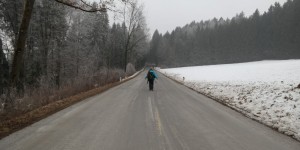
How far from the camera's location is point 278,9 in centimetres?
8431

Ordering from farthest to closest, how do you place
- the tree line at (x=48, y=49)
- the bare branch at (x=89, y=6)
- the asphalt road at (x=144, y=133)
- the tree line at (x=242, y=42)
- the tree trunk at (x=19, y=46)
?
the tree line at (x=242, y=42)
the tree line at (x=48, y=49)
the bare branch at (x=89, y=6)
the tree trunk at (x=19, y=46)
the asphalt road at (x=144, y=133)

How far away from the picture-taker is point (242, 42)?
9050 centimetres

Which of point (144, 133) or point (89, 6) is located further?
point (89, 6)

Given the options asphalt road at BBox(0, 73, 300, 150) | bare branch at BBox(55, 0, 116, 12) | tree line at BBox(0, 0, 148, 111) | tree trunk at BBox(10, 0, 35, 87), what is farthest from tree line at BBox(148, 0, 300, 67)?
tree trunk at BBox(10, 0, 35, 87)

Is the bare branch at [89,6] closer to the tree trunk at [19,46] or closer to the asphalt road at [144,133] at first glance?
the tree trunk at [19,46]

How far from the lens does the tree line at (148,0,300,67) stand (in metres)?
73.3

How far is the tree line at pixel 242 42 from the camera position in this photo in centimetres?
7328

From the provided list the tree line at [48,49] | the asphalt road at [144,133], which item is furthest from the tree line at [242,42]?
the asphalt road at [144,133]

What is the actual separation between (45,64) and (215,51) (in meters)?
88.7

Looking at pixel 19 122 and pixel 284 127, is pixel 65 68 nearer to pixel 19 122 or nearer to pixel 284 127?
pixel 19 122

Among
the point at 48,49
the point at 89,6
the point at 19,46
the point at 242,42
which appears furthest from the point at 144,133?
the point at 242,42

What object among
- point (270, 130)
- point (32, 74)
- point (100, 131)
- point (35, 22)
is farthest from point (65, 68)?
point (270, 130)

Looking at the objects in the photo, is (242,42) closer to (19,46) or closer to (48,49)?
(48,49)

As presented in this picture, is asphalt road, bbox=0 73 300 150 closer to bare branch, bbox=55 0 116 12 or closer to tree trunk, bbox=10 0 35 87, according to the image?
tree trunk, bbox=10 0 35 87
